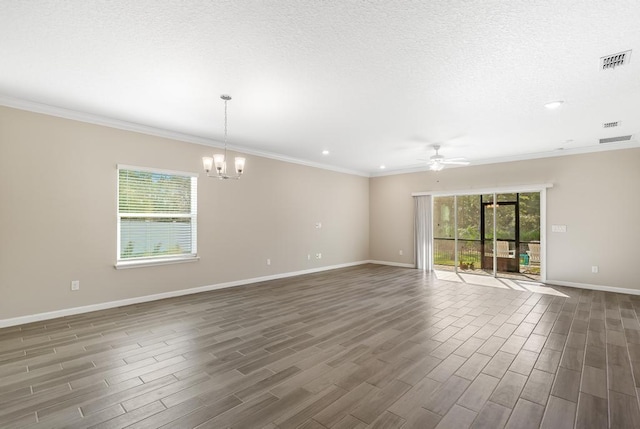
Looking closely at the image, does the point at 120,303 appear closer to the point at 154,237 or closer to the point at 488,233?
the point at 154,237

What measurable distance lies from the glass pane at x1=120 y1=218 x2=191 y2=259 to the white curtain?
6085 mm

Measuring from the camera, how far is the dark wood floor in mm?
2125

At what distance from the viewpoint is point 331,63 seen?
2945 mm

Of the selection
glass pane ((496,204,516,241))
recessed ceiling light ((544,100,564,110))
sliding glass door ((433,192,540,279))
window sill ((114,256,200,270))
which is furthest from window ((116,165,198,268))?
glass pane ((496,204,516,241))

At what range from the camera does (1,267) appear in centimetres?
381

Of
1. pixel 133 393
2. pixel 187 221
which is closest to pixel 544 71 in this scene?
pixel 133 393

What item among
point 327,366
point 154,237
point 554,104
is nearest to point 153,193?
point 154,237

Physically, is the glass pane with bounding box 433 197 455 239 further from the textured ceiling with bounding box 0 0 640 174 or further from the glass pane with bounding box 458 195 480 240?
the textured ceiling with bounding box 0 0 640 174

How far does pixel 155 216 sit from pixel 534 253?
8.12 m

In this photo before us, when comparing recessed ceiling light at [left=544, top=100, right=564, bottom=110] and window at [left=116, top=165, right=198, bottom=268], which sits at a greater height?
recessed ceiling light at [left=544, top=100, right=564, bottom=110]

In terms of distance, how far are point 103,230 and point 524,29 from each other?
5711mm

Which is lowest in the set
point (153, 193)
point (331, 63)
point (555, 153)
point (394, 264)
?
point (394, 264)

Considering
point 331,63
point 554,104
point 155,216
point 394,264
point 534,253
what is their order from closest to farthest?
point 331,63, point 554,104, point 155,216, point 534,253, point 394,264

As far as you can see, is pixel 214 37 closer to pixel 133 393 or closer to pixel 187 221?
pixel 133 393
